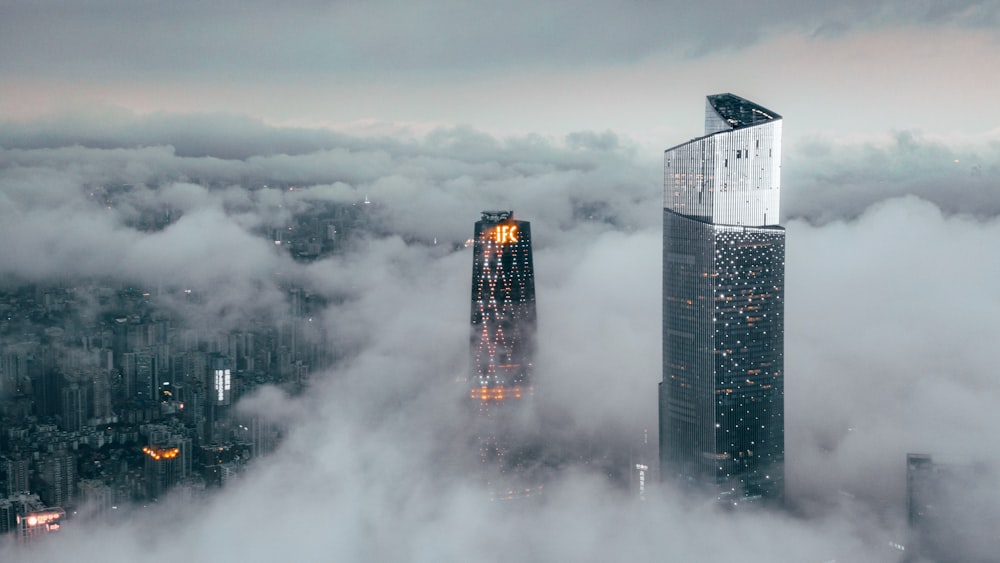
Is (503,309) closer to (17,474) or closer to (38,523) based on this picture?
(17,474)

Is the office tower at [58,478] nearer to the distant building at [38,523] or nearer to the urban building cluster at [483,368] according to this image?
the urban building cluster at [483,368]

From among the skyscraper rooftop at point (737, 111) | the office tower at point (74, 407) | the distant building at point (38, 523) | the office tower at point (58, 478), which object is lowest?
the distant building at point (38, 523)

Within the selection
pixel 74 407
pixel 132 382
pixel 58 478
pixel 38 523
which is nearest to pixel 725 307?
pixel 132 382

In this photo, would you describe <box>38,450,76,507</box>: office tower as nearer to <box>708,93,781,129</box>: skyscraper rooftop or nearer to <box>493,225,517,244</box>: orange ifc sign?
<box>493,225,517,244</box>: orange ifc sign

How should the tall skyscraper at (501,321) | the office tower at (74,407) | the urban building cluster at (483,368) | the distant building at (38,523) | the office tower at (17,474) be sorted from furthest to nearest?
1. the tall skyscraper at (501,321)
2. the office tower at (74,407)
3. the urban building cluster at (483,368)
4. the office tower at (17,474)
5. the distant building at (38,523)

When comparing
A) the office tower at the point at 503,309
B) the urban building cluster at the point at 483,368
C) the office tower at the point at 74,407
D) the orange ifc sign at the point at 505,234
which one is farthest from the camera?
the office tower at the point at 503,309

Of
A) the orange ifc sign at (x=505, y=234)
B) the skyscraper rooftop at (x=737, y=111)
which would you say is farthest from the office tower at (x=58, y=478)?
the skyscraper rooftop at (x=737, y=111)

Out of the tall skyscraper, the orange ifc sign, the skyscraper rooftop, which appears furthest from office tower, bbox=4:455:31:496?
the skyscraper rooftop

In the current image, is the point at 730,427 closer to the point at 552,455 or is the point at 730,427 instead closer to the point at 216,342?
the point at 552,455
